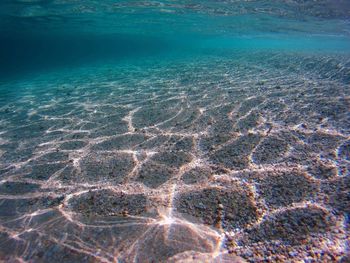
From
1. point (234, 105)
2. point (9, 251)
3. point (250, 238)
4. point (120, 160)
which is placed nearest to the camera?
point (250, 238)

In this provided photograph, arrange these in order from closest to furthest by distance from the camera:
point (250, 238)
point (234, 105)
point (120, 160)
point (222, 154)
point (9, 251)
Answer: point (250, 238) → point (9, 251) → point (222, 154) → point (120, 160) → point (234, 105)

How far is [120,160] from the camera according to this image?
4703 millimetres

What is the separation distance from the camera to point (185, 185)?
12.0 feet

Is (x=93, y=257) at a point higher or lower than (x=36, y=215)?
higher

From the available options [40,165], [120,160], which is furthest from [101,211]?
[40,165]

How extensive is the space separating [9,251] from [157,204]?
6.37 ft

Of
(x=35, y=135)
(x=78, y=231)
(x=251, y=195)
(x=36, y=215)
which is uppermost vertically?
(x=251, y=195)

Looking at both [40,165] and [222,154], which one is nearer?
[222,154]

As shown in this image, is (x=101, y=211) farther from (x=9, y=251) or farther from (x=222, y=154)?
(x=222, y=154)

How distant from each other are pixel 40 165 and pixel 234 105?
5577 millimetres

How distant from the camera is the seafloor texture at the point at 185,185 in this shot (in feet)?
8.43

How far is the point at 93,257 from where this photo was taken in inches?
101

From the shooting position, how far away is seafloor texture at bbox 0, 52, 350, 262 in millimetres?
2568

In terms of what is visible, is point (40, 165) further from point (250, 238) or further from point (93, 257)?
point (250, 238)
